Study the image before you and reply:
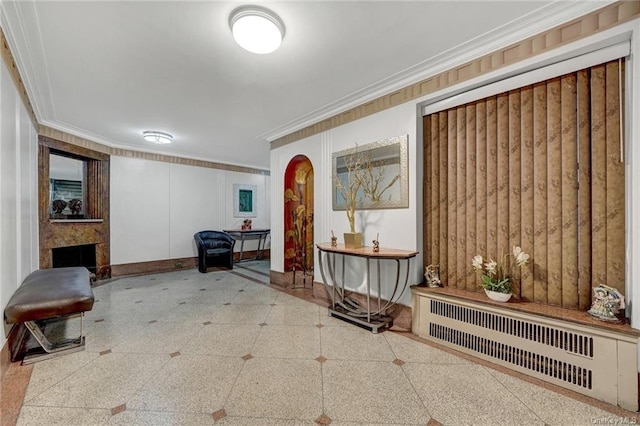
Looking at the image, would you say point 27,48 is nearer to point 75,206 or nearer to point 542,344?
point 75,206

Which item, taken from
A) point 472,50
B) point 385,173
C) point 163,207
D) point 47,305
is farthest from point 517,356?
point 163,207

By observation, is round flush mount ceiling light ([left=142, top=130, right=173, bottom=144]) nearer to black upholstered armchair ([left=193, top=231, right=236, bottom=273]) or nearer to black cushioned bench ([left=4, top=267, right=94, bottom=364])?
black upholstered armchair ([left=193, top=231, right=236, bottom=273])

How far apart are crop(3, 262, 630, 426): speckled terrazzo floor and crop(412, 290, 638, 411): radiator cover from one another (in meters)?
0.15

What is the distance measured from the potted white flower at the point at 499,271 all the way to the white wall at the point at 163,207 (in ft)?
21.1

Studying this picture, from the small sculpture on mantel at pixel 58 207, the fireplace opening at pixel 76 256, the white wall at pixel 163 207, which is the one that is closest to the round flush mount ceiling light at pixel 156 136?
the white wall at pixel 163 207

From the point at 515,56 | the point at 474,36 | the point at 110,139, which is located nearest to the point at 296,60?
the point at 474,36

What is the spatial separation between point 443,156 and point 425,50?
107 cm

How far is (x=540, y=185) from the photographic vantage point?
2266 millimetres

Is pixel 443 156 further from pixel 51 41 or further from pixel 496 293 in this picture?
pixel 51 41

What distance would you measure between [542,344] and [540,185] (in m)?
1.30

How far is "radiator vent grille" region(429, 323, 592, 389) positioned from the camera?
75.0 inches

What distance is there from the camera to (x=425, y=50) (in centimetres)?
247

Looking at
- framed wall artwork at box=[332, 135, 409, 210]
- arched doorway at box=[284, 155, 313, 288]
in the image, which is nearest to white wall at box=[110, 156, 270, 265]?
arched doorway at box=[284, 155, 313, 288]

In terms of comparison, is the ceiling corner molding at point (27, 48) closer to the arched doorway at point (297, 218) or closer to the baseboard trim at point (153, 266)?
the arched doorway at point (297, 218)
